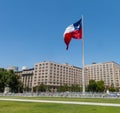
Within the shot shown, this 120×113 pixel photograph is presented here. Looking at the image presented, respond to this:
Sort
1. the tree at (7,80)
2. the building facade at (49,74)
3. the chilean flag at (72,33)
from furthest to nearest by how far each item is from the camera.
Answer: the building facade at (49,74) < the tree at (7,80) < the chilean flag at (72,33)

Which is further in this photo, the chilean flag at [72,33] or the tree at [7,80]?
the tree at [7,80]

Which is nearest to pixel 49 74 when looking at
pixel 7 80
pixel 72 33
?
pixel 7 80

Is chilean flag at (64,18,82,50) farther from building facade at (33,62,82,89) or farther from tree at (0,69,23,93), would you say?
building facade at (33,62,82,89)

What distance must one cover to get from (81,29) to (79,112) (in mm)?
31312

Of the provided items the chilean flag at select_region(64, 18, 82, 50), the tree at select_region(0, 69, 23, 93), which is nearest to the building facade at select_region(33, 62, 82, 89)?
the tree at select_region(0, 69, 23, 93)

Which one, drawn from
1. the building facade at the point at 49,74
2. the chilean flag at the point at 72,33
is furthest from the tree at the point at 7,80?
the chilean flag at the point at 72,33

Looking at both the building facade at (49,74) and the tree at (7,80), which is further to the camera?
the building facade at (49,74)

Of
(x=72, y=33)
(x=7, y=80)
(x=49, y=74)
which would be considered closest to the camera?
(x=72, y=33)

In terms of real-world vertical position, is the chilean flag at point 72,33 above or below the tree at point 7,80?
above

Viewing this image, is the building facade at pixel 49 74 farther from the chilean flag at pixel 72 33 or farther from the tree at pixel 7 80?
the chilean flag at pixel 72 33

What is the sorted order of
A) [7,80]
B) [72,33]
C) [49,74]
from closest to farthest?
[72,33] → [7,80] → [49,74]

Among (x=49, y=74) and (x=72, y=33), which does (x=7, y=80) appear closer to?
(x=72, y=33)

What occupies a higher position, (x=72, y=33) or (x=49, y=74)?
(x=72, y=33)

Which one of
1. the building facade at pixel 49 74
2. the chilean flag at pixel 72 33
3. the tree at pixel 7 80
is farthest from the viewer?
the building facade at pixel 49 74
